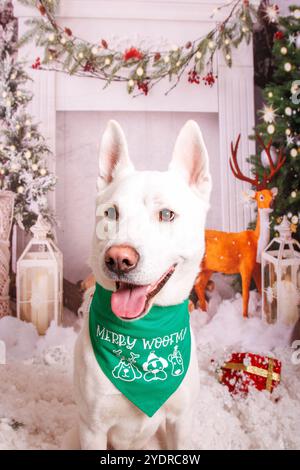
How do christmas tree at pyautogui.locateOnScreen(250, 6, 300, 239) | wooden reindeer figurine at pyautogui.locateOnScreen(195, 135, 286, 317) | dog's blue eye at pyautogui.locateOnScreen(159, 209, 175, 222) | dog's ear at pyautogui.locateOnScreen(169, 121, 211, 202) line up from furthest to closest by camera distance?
wooden reindeer figurine at pyautogui.locateOnScreen(195, 135, 286, 317)
christmas tree at pyautogui.locateOnScreen(250, 6, 300, 239)
dog's ear at pyautogui.locateOnScreen(169, 121, 211, 202)
dog's blue eye at pyautogui.locateOnScreen(159, 209, 175, 222)

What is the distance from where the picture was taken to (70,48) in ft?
9.04

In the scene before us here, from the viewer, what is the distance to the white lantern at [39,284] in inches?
110

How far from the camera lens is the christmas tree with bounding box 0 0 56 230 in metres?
2.80

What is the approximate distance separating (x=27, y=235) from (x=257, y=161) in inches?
66.9

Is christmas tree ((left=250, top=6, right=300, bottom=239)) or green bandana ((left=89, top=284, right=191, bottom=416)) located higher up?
christmas tree ((left=250, top=6, right=300, bottom=239))

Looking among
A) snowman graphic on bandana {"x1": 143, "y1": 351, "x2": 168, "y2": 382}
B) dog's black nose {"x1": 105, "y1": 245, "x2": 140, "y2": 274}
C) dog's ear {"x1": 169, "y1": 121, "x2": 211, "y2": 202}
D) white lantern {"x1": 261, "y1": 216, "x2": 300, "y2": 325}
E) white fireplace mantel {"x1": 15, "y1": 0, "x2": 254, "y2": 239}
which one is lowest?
snowman graphic on bandana {"x1": 143, "y1": 351, "x2": 168, "y2": 382}

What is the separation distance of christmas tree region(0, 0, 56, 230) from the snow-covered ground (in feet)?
2.61

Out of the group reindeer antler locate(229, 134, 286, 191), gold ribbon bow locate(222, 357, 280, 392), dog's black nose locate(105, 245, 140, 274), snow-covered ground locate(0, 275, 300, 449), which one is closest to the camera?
dog's black nose locate(105, 245, 140, 274)

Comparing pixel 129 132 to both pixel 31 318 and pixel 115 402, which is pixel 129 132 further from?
pixel 115 402

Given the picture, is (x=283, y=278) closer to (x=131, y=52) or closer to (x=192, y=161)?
(x=192, y=161)

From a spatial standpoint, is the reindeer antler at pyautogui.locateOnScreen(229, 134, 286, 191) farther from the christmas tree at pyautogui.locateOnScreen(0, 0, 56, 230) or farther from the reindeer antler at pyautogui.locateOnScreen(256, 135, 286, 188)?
the christmas tree at pyautogui.locateOnScreen(0, 0, 56, 230)

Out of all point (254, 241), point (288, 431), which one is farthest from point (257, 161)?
point (288, 431)

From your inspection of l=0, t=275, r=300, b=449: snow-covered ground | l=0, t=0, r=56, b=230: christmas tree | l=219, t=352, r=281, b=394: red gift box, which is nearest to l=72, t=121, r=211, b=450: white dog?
l=0, t=275, r=300, b=449: snow-covered ground

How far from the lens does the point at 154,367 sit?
1497 millimetres
